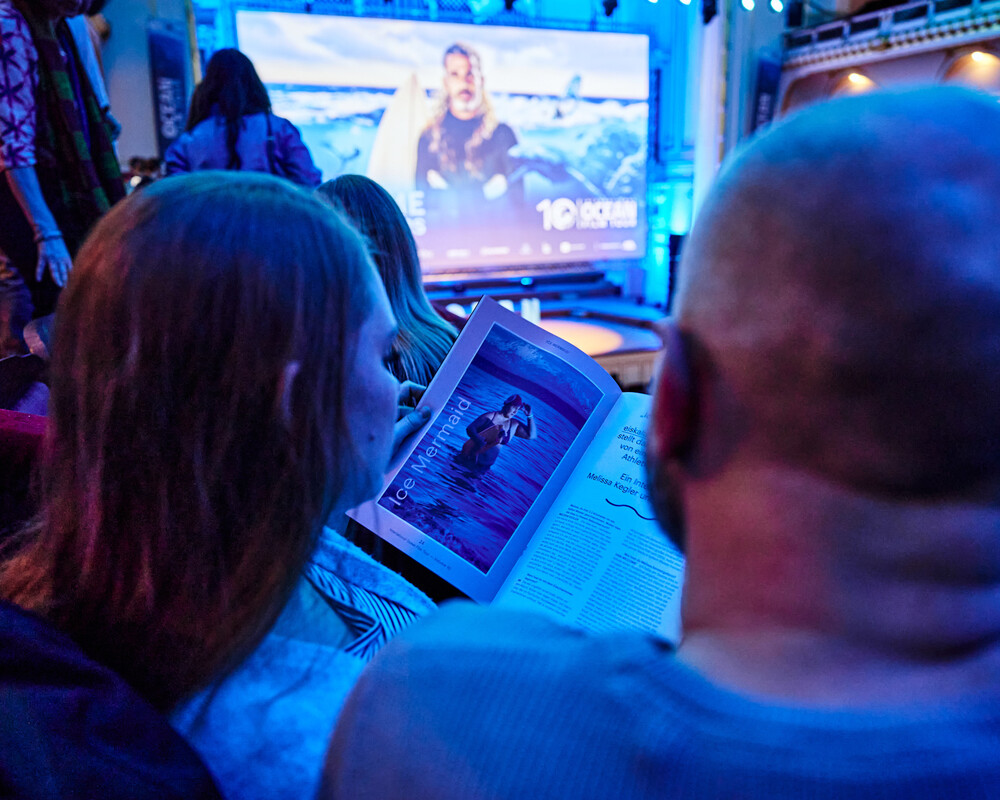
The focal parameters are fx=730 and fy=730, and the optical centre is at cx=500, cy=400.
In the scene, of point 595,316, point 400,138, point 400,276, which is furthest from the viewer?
point 595,316

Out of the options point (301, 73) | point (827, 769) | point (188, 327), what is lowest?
point (827, 769)

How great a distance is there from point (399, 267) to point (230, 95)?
4.09 feet

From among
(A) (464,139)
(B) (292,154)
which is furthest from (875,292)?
(A) (464,139)

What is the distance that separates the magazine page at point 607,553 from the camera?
0.66 metres

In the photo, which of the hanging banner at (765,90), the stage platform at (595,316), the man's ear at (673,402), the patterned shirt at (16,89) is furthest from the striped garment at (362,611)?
the hanging banner at (765,90)

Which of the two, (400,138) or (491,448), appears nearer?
(491,448)

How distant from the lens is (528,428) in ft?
2.55

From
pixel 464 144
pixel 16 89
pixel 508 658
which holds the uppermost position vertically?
pixel 464 144

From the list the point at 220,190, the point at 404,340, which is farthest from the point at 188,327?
the point at 404,340

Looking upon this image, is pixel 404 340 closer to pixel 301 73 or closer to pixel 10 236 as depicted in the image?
pixel 10 236

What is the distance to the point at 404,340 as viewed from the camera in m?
1.28

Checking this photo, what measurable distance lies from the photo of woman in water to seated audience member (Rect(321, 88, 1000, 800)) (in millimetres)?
448

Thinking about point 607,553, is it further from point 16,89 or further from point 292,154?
point 292,154

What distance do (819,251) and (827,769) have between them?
0.18m
